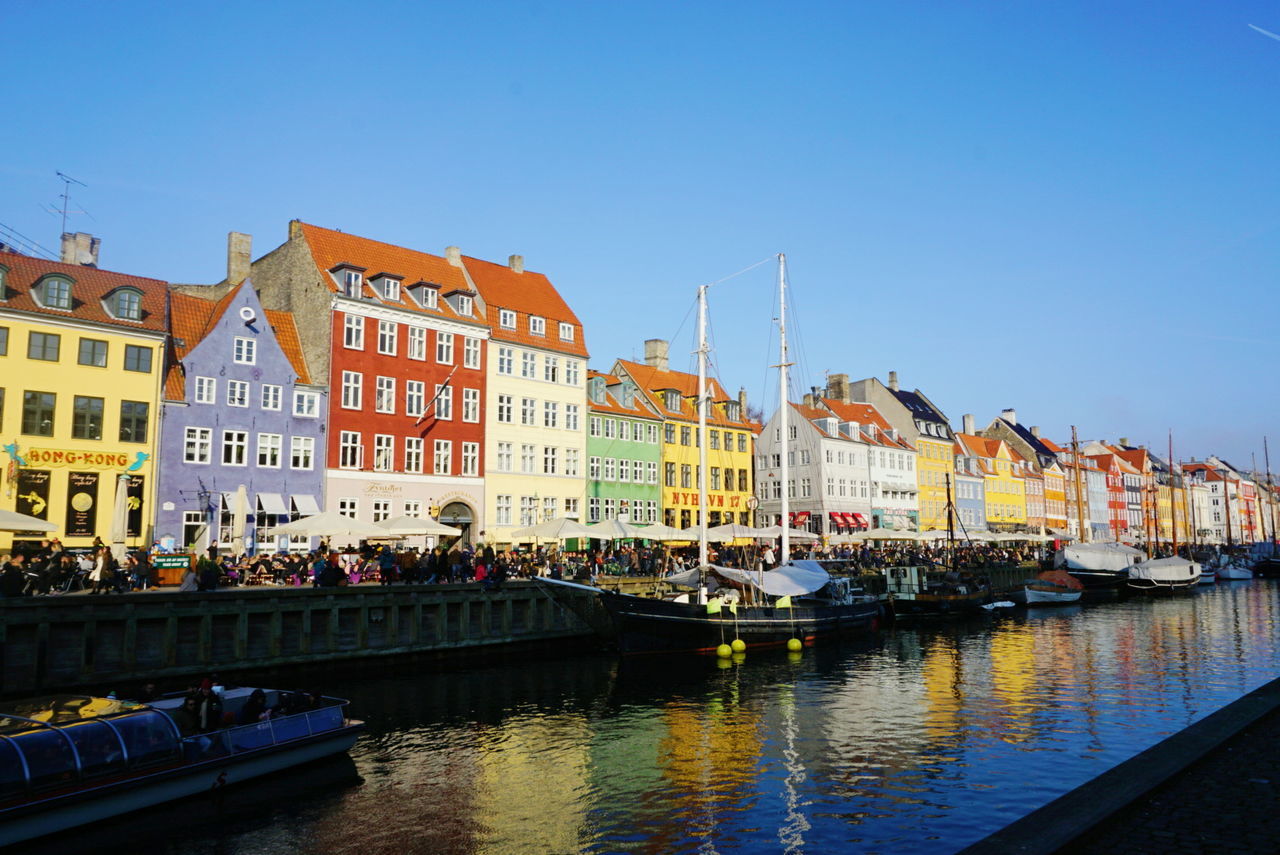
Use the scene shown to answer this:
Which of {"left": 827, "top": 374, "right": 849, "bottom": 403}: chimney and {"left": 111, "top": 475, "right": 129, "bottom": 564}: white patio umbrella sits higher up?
{"left": 827, "top": 374, "right": 849, "bottom": 403}: chimney

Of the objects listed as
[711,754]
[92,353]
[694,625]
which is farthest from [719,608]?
[92,353]

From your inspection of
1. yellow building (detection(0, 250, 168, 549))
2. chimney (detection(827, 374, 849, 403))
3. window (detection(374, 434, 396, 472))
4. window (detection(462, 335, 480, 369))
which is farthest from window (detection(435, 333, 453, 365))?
chimney (detection(827, 374, 849, 403))

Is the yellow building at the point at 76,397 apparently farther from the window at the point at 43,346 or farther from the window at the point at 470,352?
the window at the point at 470,352

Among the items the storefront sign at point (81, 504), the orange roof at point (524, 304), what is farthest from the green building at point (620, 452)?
the storefront sign at point (81, 504)

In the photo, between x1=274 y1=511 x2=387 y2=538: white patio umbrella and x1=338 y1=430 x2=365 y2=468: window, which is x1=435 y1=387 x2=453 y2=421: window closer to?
x1=338 y1=430 x2=365 y2=468: window

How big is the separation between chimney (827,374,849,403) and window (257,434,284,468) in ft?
203

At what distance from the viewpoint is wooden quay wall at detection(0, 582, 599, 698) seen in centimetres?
2422

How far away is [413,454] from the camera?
5162 cm

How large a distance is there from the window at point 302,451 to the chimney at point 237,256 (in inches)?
459

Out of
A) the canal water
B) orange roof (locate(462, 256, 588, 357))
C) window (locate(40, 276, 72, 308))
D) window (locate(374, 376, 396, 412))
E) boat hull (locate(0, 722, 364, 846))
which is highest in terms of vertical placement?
orange roof (locate(462, 256, 588, 357))

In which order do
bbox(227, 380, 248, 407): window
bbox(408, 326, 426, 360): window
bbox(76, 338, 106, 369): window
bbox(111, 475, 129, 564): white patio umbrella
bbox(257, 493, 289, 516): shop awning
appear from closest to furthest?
bbox(111, 475, 129, 564): white patio umbrella → bbox(76, 338, 106, 369): window → bbox(257, 493, 289, 516): shop awning → bbox(227, 380, 248, 407): window → bbox(408, 326, 426, 360): window

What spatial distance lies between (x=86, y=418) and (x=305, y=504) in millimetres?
10187

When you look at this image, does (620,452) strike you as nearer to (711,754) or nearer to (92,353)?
(92,353)

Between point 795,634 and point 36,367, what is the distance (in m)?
33.2
